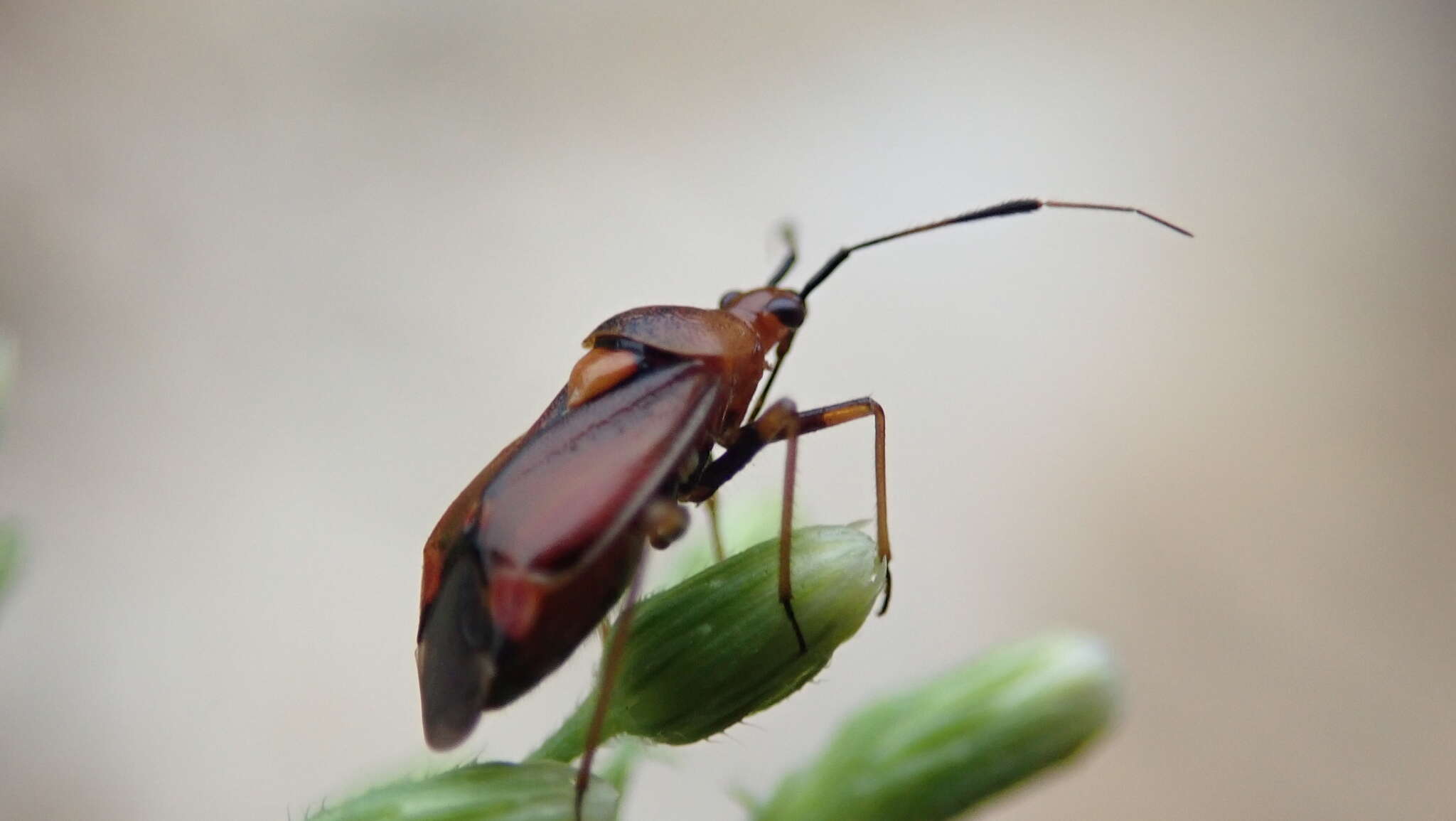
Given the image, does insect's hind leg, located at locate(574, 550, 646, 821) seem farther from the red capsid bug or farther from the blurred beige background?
the blurred beige background

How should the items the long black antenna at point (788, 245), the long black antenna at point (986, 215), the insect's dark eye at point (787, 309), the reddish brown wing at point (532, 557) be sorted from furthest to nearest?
the long black antenna at point (788, 245) < the insect's dark eye at point (787, 309) < the long black antenna at point (986, 215) < the reddish brown wing at point (532, 557)

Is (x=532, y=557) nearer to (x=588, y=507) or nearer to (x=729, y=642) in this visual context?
(x=588, y=507)

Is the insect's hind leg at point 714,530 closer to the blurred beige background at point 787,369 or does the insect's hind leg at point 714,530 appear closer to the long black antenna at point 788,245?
the long black antenna at point 788,245

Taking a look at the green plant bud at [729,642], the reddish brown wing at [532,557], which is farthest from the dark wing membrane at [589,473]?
the green plant bud at [729,642]

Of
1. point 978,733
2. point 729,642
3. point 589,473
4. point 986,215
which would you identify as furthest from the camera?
point 986,215

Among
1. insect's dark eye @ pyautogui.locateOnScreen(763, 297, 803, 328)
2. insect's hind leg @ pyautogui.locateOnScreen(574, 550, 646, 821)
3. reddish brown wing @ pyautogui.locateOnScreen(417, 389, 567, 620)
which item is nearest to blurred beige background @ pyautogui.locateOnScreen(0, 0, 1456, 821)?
insect's dark eye @ pyautogui.locateOnScreen(763, 297, 803, 328)

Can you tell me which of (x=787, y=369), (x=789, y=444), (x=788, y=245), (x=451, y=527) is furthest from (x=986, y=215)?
(x=787, y=369)

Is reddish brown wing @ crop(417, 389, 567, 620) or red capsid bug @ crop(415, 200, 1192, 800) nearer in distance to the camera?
red capsid bug @ crop(415, 200, 1192, 800)
